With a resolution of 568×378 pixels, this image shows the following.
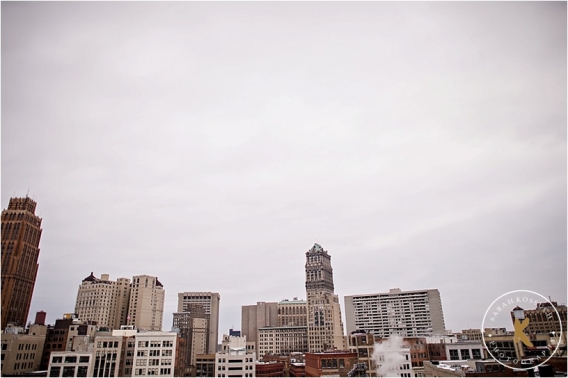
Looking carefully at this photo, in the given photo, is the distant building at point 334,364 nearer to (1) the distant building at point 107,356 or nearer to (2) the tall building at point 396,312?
(1) the distant building at point 107,356

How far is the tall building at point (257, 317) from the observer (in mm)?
154000

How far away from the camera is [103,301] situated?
11738 cm

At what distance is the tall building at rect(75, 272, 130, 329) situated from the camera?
381 ft

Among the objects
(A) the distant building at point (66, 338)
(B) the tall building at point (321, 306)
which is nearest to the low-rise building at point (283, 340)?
(B) the tall building at point (321, 306)

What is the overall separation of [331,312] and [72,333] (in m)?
81.1

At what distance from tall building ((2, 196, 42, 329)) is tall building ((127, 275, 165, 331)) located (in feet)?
96.8

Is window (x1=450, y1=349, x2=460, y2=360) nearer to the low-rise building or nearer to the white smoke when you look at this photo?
the white smoke

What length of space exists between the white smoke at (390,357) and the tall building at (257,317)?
99.9 meters

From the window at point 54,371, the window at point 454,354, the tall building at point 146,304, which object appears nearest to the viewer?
the window at point 454,354

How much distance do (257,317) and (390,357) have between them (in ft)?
341

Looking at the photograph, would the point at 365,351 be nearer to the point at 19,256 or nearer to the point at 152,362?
the point at 152,362

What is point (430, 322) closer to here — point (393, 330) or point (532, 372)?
point (393, 330)

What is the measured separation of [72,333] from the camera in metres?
70.3

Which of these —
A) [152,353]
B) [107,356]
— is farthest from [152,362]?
[107,356]
